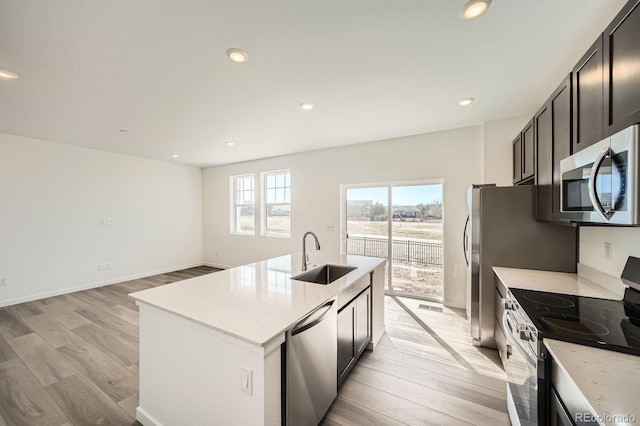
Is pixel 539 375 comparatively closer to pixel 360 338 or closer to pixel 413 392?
pixel 413 392

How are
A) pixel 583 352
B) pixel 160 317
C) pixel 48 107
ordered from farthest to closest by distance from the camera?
pixel 48 107
pixel 160 317
pixel 583 352

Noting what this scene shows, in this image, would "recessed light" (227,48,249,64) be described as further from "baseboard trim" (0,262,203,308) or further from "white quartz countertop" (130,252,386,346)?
"baseboard trim" (0,262,203,308)

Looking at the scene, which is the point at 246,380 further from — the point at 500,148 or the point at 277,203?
the point at 277,203

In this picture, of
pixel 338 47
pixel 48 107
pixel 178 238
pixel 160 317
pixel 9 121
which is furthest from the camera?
pixel 178 238

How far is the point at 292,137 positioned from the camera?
397 centimetres

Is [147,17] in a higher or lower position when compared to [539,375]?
higher

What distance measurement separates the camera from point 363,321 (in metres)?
2.31

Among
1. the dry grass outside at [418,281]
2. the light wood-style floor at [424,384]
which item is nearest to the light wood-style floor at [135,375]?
the light wood-style floor at [424,384]

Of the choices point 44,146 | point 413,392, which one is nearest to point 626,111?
point 413,392

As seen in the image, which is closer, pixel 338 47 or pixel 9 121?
pixel 338 47

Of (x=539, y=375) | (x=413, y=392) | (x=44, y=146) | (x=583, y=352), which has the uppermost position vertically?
(x=44, y=146)

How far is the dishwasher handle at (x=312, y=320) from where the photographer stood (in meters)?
1.30

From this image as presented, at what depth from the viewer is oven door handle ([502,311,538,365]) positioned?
1.16m

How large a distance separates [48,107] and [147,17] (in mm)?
2370
